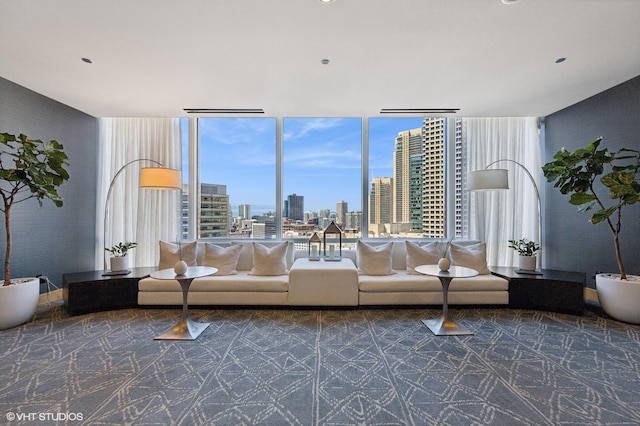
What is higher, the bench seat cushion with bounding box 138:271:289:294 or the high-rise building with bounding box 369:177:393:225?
the high-rise building with bounding box 369:177:393:225

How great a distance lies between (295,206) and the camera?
5074mm

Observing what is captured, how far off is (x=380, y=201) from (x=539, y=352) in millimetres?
3050

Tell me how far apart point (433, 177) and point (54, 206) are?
5.90m

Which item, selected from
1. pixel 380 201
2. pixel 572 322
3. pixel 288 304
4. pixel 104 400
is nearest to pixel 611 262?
pixel 572 322

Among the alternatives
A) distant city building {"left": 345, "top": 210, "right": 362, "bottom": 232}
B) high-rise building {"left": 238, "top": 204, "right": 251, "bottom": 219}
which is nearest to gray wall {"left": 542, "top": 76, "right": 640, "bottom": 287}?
distant city building {"left": 345, "top": 210, "right": 362, "bottom": 232}

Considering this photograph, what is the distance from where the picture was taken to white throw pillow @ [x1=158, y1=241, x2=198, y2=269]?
3.92 metres

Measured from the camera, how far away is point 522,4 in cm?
218

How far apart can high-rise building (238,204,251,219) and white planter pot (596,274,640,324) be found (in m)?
4.95

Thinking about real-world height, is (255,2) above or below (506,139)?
above

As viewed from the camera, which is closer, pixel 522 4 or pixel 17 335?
pixel 522 4

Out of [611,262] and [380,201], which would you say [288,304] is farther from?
[611,262]

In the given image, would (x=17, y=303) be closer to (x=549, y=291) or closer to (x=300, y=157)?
(x=300, y=157)

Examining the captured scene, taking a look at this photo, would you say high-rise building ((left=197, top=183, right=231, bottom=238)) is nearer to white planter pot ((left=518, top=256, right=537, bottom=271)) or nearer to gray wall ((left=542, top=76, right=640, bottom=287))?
white planter pot ((left=518, top=256, right=537, bottom=271))

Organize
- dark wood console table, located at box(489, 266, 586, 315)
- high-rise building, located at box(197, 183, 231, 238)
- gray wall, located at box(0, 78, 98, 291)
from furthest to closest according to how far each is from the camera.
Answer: high-rise building, located at box(197, 183, 231, 238) → gray wall, located at box(0, 78, 98, 291) → dark wood console table, located at box(489, 266, 586, 315)
